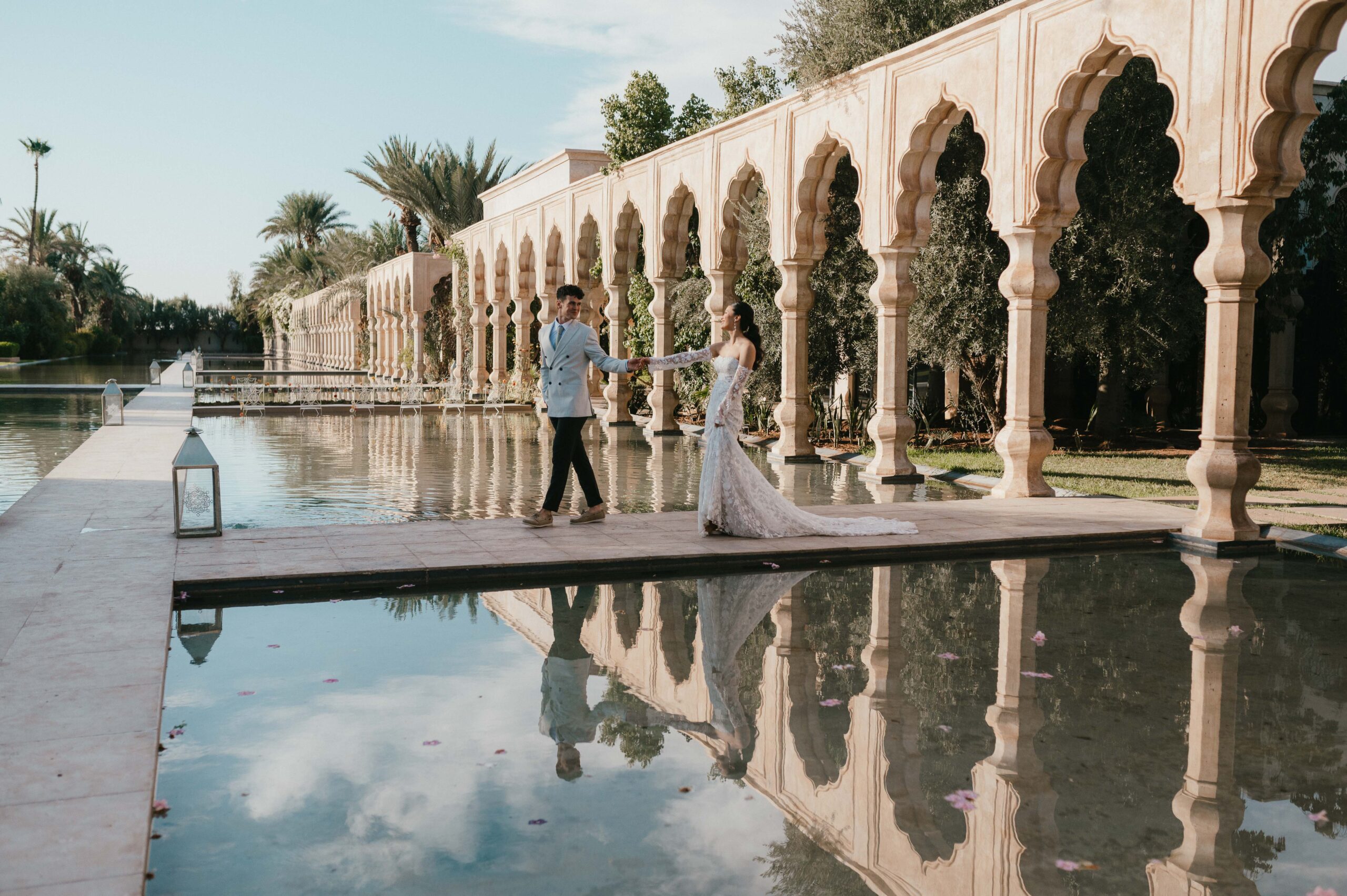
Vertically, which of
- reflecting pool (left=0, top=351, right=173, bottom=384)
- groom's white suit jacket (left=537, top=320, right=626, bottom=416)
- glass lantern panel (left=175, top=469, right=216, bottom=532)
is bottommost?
glass lantern panel (left=175, top=469, right=216, bottom=532)

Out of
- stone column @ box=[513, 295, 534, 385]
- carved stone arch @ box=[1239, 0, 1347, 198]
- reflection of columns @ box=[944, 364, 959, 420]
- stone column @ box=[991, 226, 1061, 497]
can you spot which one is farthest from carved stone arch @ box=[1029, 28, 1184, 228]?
stone column @ box=[513, 295, 534, 385]

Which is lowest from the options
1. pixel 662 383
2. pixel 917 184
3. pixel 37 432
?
pixel 37 432

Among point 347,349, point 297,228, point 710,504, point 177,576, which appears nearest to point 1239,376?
point 710,504

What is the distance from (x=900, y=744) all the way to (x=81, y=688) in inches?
116

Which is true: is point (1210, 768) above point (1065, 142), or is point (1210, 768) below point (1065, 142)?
below

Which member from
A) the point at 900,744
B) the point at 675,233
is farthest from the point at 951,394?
the point at 900,744

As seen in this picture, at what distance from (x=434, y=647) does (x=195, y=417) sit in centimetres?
1706

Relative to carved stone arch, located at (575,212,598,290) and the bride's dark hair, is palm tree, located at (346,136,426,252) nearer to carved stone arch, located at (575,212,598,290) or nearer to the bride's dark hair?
carved stone arch, located at (575,212,598,290)

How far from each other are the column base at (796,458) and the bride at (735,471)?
19.6 feet

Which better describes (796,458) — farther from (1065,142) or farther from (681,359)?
(681,359)

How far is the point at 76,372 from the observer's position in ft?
144

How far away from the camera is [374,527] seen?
7.89 m

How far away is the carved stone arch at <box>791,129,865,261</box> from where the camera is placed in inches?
528

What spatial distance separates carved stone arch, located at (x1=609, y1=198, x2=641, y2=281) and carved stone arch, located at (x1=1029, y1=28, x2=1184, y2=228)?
32.2ft
